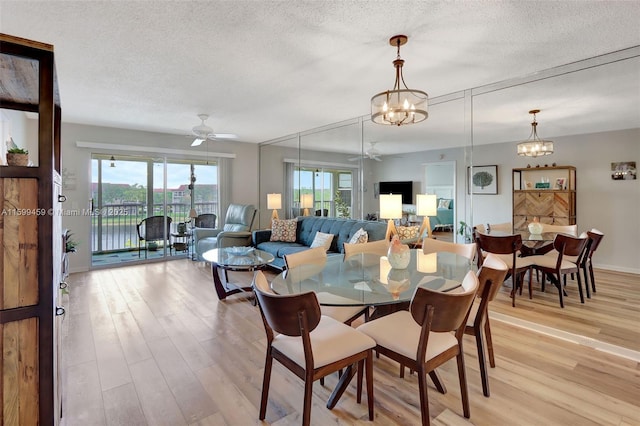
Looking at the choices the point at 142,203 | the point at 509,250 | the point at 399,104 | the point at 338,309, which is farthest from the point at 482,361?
the point at 142,203

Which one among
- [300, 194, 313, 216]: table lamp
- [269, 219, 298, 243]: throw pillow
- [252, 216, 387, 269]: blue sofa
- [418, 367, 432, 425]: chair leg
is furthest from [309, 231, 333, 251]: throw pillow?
[418, 367, 432, 425]: chair leg

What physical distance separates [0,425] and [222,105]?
3766 millimetres

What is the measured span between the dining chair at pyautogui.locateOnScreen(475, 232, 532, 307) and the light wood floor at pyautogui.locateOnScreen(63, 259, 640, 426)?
0.38 m

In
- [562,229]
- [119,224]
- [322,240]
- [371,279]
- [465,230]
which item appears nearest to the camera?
[371,279]

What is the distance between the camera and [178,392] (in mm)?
2031

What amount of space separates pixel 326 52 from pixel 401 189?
275 centimetres

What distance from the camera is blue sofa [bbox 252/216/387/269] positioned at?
13.8ft

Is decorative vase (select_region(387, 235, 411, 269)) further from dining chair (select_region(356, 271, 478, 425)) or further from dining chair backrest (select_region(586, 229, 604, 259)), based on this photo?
dining chair backrest (select_region(586, 229, 604, 259))

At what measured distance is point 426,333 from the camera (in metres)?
1.53

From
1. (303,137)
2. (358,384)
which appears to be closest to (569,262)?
(358,384)

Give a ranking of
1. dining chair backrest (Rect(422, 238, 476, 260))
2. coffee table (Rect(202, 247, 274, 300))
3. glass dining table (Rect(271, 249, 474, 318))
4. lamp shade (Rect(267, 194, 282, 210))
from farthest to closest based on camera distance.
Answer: lamp shade (Rect(267, 194, 282, 210)) < coffee table (Rect(202, 247, 274, 300)) < dining chair backrest (Rect(422, 238, 476, 260)) < glass dining table (Rect(271, 249, 474, 318))

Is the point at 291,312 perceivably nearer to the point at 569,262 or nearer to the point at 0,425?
the point at 0,425

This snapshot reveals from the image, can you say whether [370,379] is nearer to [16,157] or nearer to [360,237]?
[16,157]

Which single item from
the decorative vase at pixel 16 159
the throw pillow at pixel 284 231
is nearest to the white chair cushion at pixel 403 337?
the decorative vase at pixel 16 159
